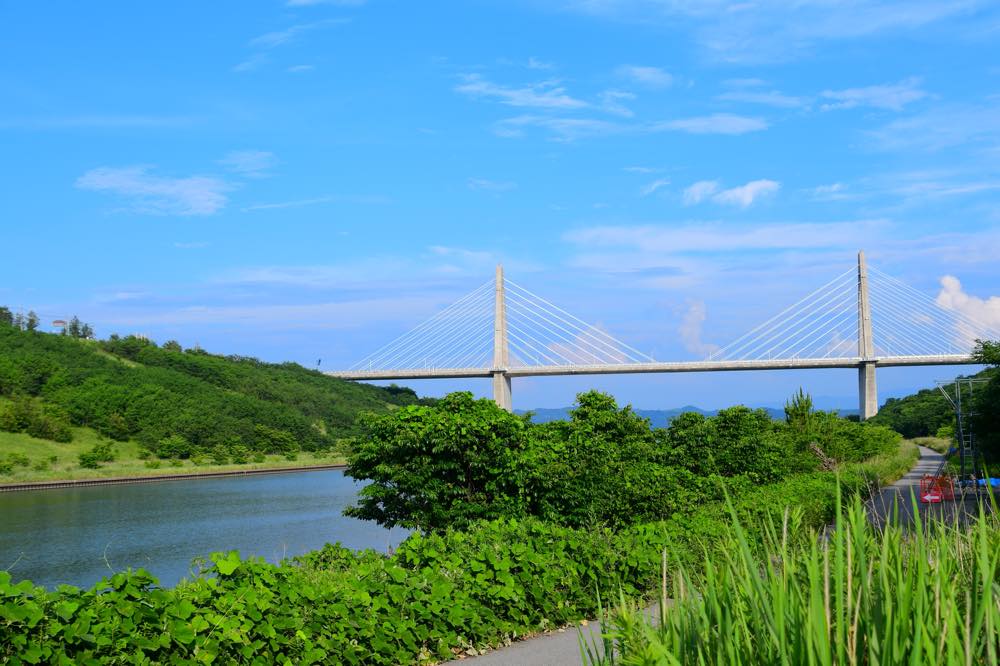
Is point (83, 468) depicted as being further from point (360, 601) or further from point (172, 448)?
point (360, 601)

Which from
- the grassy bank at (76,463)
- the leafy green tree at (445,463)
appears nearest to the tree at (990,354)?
the leafy green tree at (445,463)

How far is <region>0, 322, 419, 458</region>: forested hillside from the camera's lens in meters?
56.3

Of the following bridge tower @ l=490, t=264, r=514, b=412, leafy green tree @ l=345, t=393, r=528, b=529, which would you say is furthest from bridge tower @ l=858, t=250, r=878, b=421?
leafy green tree @ l=345, t=393, r=528, b=529

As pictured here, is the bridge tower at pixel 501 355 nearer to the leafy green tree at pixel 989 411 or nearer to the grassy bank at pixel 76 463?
the grassy bank at pixel 76 463

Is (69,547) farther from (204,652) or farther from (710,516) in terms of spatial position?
(204,652)

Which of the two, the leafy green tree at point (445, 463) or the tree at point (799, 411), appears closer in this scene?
the leafy green tree at point (445, 463)

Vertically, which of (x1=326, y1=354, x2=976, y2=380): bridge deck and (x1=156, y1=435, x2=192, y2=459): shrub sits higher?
(x1=326, y1=354, x2=976, y2=380): bridge deck

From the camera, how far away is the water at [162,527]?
2073 centimetres

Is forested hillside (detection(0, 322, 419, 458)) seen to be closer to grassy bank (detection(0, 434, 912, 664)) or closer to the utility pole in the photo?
the utility pole

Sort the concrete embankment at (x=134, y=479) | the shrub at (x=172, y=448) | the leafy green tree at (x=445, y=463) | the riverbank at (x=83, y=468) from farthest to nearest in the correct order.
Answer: the shrub at (x=172, y=448) → the riverbank at (x=83, y=468) → the concrete embankment at (x=134, y=479) → the leafy green tree at (x=445, y=463)

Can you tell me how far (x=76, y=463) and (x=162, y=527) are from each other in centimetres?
2573

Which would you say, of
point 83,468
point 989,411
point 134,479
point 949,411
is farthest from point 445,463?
point 83,468

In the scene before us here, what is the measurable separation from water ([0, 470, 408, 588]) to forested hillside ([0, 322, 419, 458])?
1226 cm

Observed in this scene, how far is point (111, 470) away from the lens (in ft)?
166
